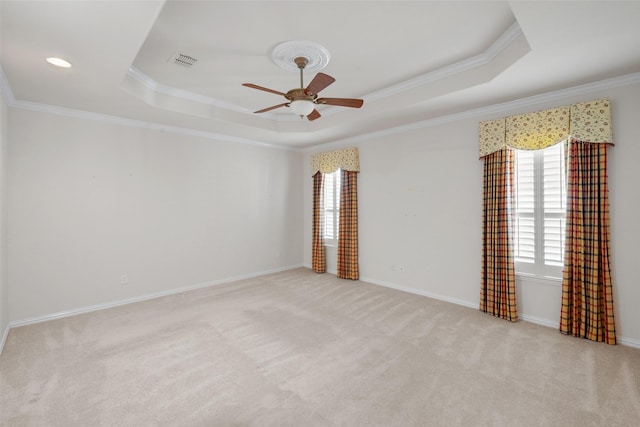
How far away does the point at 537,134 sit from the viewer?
10.3 ft

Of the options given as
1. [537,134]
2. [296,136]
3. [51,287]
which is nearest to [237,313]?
[51,287]

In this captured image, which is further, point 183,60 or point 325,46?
point 183,60

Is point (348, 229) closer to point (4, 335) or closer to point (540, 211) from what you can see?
point (540, 211)

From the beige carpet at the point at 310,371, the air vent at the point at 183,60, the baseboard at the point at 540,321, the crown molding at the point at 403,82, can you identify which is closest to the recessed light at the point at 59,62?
the crown molding at the point at 403,82

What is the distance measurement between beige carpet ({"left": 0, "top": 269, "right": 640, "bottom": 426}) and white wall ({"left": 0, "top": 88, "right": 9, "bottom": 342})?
0.25 metres

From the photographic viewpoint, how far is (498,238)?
341 cm

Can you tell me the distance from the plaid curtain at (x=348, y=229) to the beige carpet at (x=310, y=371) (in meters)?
1.46

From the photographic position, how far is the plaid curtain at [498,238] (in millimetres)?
3348

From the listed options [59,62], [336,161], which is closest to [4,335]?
[59,62]

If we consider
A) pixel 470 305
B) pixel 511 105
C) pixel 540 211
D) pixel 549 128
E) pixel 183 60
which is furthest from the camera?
pixel 470 305

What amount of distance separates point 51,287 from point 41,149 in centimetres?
162

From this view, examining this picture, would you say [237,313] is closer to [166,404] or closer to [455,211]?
[166,404]

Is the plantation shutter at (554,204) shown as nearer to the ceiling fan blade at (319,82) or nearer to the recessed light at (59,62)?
the ceiling fan blade at (319,82)

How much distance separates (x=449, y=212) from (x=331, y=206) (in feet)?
7.37
